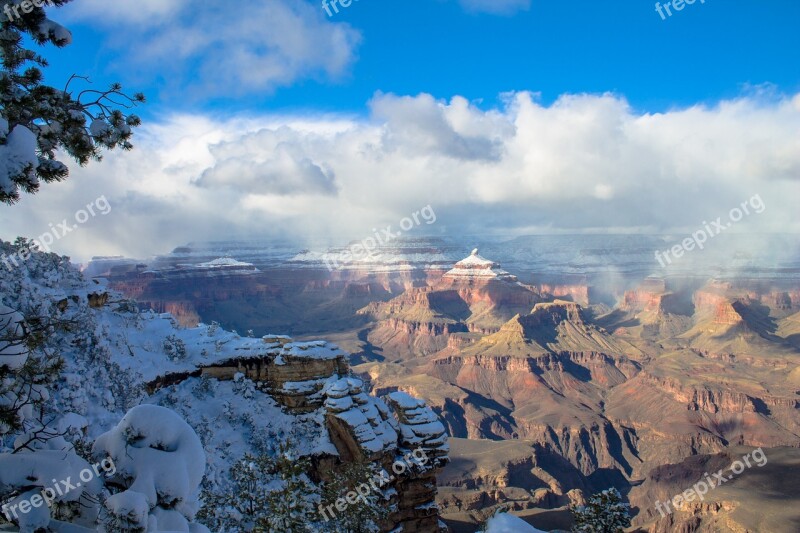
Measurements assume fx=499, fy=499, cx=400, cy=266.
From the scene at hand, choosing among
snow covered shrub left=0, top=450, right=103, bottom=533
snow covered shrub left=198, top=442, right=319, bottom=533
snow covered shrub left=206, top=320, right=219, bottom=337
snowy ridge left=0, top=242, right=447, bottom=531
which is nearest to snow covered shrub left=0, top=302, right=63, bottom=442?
snow covered shrub left=0, top=450, right=103, bottom=533

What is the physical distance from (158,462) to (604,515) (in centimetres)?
1805

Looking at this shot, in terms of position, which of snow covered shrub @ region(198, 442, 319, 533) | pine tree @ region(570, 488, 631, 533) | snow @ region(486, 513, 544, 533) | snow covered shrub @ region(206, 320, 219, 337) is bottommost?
pine tree @ region(570, 488, 631, 533)

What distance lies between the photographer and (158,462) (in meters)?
7.34

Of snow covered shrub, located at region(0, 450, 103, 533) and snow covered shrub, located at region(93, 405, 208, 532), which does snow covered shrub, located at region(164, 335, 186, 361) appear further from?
snow covered shrub, located at region(0, 450, 103, 533)

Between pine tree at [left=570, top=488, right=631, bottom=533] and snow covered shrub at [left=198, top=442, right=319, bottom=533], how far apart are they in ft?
35.0

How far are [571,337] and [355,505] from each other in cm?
18383

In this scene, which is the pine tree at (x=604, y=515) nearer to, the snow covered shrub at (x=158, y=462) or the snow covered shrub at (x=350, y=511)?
the snow covered shrub at (x=350, y=511)

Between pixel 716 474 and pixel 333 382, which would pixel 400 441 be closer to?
pixel 333 382

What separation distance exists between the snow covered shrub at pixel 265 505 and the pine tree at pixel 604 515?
1066 cm

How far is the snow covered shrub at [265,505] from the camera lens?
13578 millimetres

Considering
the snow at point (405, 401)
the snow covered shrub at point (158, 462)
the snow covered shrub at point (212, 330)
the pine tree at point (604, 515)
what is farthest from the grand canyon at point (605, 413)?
the snow covered shrub at point (158, 462)

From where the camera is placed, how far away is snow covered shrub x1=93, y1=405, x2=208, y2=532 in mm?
7113

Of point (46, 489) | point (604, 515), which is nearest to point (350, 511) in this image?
point (604, 515)

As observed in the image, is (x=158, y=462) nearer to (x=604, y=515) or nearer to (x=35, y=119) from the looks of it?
(x=35, y=119)
